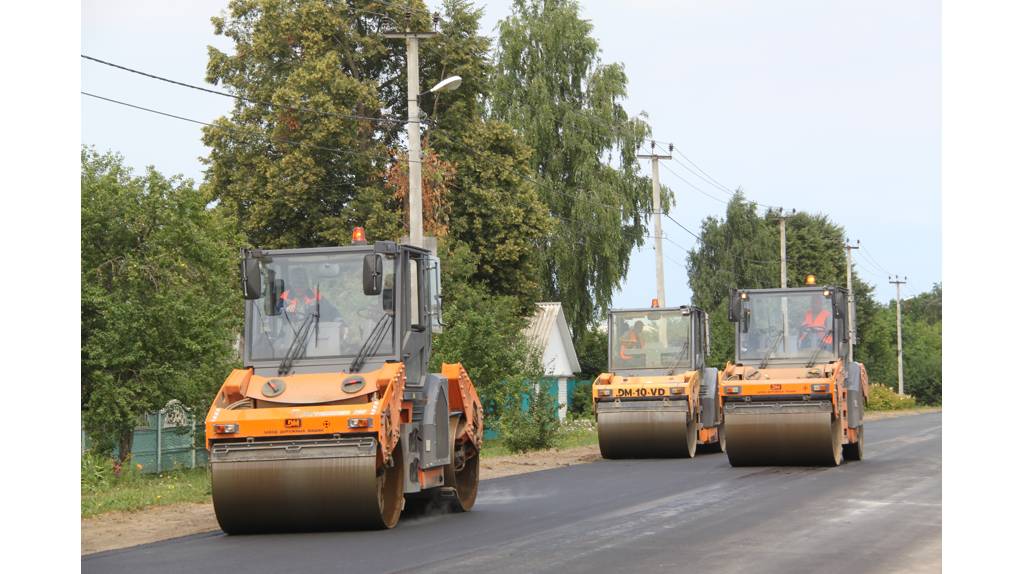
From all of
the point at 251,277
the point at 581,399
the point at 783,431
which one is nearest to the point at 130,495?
the point at 251,277

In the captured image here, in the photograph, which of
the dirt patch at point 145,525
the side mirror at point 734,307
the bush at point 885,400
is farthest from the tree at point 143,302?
the bush at point 885,400

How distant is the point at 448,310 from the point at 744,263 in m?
44.0

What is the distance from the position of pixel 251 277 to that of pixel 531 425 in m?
14.3

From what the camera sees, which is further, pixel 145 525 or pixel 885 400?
pixel 885 400

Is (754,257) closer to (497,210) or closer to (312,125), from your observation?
(497,210)

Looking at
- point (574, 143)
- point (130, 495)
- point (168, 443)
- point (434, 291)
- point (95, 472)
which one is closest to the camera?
point (434, 291)

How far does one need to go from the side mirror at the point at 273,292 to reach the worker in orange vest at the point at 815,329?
10415 millimetres

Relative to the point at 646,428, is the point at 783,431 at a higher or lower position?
higher

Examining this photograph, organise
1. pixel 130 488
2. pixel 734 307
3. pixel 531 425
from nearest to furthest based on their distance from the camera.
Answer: pixel 130 488, pixel 734 307, pixel 531 425

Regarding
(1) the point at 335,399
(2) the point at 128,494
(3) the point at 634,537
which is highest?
(1) the point at 335,399

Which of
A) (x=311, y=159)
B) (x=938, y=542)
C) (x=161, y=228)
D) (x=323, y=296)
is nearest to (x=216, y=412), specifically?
(x=323, y=296)

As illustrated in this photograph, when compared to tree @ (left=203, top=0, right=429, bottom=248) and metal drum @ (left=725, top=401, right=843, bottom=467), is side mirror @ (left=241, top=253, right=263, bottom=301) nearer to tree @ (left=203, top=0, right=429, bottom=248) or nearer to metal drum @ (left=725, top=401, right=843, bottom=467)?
metal drum @ (left=725, top=401, right=843, bottom=467)

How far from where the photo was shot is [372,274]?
40.1 ft

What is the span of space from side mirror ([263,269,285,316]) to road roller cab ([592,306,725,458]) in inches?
409
